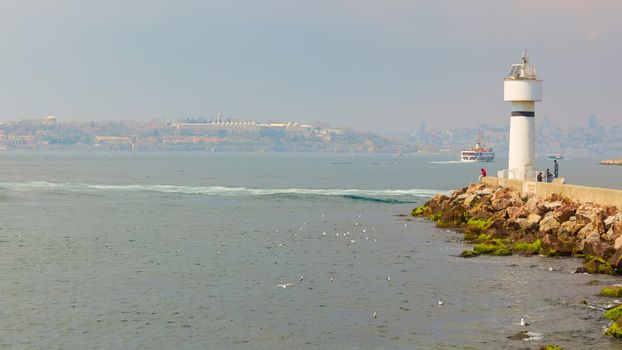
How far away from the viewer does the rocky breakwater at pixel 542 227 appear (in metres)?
32.3

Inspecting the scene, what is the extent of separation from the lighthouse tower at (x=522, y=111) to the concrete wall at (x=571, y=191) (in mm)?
1339

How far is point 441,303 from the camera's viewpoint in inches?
1043

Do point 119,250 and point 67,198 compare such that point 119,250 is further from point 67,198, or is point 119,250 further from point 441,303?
point 67,198

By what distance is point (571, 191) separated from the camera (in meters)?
41.6

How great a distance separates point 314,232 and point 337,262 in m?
12.2

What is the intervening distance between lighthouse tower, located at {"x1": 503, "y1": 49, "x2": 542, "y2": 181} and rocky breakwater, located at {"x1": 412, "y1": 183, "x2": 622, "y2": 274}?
2.92m

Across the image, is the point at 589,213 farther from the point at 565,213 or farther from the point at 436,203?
the point at 436,203

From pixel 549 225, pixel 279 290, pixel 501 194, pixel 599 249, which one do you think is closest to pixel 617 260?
pixel 599 249

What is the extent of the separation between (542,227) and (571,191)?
393cm

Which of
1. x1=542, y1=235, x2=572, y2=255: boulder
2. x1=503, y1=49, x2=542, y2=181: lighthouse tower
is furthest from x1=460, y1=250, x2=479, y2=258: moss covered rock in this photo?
x1=503, y1=49, x2=542, y2=181: lighthouse tower

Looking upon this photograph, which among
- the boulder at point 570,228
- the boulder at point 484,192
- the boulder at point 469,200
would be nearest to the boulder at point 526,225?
the boulder at point 570,228

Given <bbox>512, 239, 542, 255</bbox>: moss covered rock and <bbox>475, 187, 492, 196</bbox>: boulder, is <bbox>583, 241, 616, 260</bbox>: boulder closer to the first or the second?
<bbox>512, 239, 542, 255</bbox>: moss covered rock

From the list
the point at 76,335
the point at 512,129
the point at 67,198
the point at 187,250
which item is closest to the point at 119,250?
the point at 187,250

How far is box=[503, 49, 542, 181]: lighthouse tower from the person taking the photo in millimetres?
51219
